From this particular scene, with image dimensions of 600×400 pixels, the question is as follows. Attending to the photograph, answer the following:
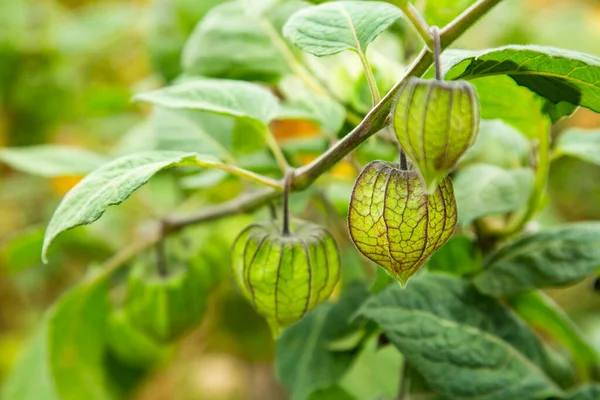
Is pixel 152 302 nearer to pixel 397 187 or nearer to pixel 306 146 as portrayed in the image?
pixel 306 146

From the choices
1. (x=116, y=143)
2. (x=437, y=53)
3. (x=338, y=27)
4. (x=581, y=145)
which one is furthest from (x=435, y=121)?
(x=116, y=143)

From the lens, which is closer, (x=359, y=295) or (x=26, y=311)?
(x=359, y=295)

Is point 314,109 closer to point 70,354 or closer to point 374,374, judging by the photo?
point 374,374

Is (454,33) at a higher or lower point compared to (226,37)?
higher

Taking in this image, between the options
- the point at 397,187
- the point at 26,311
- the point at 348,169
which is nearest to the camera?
the point at 397,187

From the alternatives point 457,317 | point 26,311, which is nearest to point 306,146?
point 457,317

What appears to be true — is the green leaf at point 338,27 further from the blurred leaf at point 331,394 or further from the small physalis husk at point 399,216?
the blurred leaf at point 331,394

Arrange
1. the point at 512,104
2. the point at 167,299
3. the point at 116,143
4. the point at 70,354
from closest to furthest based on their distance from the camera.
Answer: the point at 512,104, the point at 167,299, the point at 70,354, the point at 116,143
